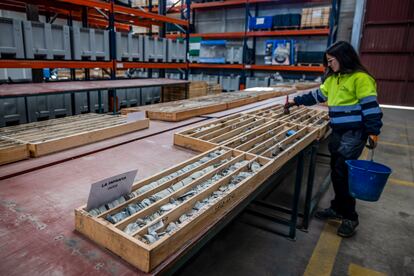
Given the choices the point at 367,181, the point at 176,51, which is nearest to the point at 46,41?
the point at 176,51

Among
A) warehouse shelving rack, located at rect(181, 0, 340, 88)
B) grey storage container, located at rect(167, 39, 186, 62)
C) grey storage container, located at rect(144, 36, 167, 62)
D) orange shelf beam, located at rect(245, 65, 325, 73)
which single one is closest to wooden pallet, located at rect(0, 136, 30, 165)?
grey storage container, located at rect(144, 36, 167, 62)

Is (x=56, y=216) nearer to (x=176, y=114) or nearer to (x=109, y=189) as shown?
(x=109, y=189)

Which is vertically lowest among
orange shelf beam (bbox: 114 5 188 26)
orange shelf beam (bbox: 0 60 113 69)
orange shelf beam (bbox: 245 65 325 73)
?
orange shelf beam (bbox: 0 60 113 69)

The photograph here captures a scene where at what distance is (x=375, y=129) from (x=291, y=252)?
1.46 meters

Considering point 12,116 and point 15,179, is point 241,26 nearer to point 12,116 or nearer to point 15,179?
point 12,116

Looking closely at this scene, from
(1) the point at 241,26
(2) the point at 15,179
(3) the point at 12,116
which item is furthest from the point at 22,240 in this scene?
(1) the point at 241,26

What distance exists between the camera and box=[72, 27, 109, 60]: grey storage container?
5797mm

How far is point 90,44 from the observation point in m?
6.10

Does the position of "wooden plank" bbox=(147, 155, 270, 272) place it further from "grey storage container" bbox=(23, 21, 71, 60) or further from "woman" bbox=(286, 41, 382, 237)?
"grey storage container" bbox=(23, 21, 71, 60)

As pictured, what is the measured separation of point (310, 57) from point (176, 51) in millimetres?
5363

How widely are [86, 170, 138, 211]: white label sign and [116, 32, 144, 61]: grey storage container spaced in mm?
5966

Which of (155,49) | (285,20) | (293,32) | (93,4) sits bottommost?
(155,49)

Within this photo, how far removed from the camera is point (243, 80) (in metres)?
12.6

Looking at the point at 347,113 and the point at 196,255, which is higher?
the point at 347,113
